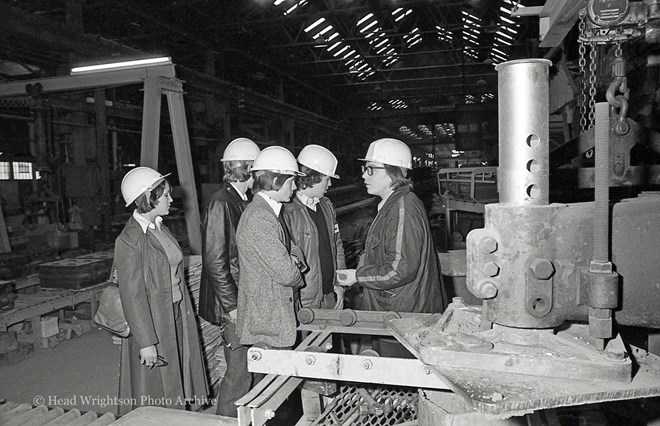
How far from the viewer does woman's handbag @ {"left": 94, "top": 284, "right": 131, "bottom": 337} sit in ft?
8.98

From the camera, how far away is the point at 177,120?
16.2 feet

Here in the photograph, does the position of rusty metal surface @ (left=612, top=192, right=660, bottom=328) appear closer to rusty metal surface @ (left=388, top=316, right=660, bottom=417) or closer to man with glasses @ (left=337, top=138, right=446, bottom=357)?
rusty metal surface @ (left=388, top=316, right=660, bottom=417)

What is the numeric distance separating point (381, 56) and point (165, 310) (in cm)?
1198

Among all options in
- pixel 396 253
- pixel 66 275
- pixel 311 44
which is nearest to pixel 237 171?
pixel 396 253

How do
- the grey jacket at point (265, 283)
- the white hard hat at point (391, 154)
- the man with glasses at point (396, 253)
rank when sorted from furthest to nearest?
1. the white hard hat at point (391, 154)
2. the man with glasses at point (396, 253)
3. the grey jacket at point (265, 283)

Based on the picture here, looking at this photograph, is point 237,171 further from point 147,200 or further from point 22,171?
point 22,171

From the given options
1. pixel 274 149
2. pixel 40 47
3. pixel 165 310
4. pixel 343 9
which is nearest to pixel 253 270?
pixel 274 149

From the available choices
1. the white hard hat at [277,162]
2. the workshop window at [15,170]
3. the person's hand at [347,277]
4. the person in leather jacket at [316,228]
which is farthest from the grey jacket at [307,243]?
the workshop window at [15,170]

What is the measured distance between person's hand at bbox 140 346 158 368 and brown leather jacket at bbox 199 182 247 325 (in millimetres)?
502

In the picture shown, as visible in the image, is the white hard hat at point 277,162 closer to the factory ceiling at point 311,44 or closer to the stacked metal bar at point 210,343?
the stacked metal bar at point 210,343

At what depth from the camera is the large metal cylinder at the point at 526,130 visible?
0.99 m

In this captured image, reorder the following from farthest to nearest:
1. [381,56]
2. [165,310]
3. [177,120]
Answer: [381,56], [177,120], [165,310]

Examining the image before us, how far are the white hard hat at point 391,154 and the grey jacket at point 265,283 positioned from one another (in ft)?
2.37

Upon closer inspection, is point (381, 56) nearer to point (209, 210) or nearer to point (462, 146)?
point (462, 146)
